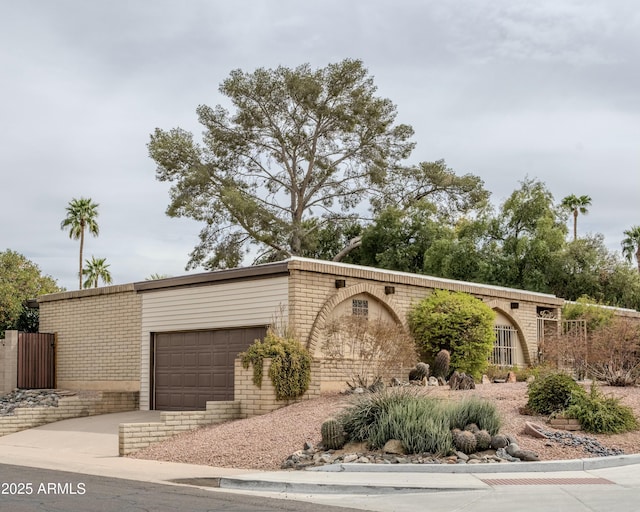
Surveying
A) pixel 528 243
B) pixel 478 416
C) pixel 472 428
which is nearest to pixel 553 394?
pixel 478 416

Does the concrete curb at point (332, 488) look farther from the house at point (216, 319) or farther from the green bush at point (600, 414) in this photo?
the house at point (216, 319)

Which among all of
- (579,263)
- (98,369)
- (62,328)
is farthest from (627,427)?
(579,263)

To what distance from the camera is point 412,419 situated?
14.8m

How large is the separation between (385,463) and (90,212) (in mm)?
49809

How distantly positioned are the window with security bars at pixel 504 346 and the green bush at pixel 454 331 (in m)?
2.80

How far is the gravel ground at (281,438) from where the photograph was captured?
15125mm

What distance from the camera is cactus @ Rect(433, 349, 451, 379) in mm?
23062

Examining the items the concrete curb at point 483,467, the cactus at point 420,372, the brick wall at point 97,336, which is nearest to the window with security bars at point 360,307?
the cactus at point 420,372

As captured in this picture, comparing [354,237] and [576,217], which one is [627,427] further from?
[576,217]

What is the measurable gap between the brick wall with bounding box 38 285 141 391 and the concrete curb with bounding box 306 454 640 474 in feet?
41.7

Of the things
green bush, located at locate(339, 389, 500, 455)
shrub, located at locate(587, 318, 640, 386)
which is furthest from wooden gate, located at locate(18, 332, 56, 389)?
shrub, located at locate(587, 318, 640, 386)

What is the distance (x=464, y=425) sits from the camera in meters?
15.1

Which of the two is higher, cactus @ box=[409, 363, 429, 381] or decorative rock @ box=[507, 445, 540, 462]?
cactus @ box=[409, 363, 429, 381]

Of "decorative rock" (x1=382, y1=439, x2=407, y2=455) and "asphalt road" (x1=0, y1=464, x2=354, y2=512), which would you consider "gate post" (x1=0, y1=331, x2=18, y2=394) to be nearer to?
"asphalt road" (x1=0, y1=464, x2=354, y2=512)
